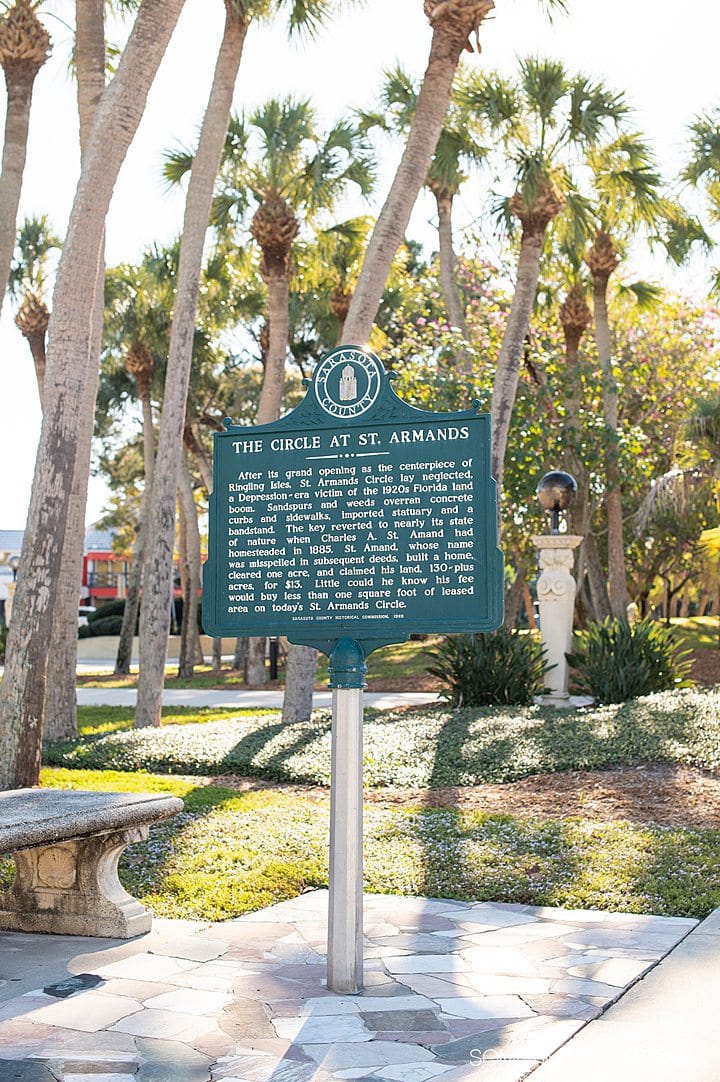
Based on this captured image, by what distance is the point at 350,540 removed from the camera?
5.30 meters

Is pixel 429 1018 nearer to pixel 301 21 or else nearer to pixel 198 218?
pixel 198 218

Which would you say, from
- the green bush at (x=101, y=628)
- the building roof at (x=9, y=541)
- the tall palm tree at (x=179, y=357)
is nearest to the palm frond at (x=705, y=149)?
the tall palm tree at (x=179, y=357)

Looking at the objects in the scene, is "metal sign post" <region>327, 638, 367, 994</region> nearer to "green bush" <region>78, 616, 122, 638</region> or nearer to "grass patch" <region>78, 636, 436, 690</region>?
"grass patch" <region>78, 636, 436, 690</region>

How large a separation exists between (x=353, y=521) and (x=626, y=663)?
1064 centimetres

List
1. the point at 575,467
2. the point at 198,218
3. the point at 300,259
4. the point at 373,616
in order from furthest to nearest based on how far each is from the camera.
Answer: the point at 575,467 < the point at 300,259 < the point at 198,218 < the point at 373,616

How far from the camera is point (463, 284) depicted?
27812mm

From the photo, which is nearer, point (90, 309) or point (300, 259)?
point (90, 309)

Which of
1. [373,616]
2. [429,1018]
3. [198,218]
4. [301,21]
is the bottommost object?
[429,1018]

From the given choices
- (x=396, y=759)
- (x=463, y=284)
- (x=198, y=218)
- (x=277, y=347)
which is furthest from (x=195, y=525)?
(x=396, y=759)

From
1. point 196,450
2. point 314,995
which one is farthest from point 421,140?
point 196,450

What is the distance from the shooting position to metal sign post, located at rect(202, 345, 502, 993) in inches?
201

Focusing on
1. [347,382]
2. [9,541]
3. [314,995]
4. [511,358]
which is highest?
[9,541]

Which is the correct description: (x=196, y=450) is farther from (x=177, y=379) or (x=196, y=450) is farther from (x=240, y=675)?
(x=177, y=379)

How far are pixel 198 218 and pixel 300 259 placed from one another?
6.04 meters
